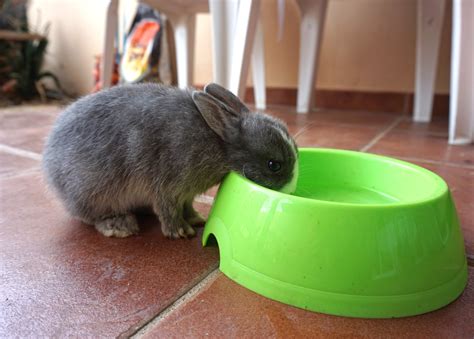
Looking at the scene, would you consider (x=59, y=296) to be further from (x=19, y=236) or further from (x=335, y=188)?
(x=335, y=188)

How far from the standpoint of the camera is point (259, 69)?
2.86 meters

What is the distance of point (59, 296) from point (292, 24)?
2440 millimetres

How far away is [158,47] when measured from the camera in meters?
3.02

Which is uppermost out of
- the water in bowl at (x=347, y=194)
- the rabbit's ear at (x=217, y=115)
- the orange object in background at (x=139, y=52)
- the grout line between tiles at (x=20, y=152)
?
the orange object in background at (x=139, y=52)

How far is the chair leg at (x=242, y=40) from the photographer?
172 centimetres

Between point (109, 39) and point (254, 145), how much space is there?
1.71 metres

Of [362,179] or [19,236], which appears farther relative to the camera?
[362,179]

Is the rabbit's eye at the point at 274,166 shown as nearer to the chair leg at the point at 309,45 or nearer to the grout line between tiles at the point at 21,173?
the grout line between tiles at the point at 21,173

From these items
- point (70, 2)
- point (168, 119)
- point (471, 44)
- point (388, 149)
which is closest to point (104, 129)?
point (168, 119)

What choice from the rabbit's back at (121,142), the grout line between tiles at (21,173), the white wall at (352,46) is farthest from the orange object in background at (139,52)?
the rabbit's back at (121,142)

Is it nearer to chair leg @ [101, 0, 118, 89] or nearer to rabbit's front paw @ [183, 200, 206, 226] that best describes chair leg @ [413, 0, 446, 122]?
chair leg @ [101, 0, 118, 89]

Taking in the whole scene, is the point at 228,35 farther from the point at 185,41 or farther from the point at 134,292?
the point at 134,292

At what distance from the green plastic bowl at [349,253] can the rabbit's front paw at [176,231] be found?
20cm

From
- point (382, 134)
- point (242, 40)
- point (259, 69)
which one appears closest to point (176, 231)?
point (242, 40)
